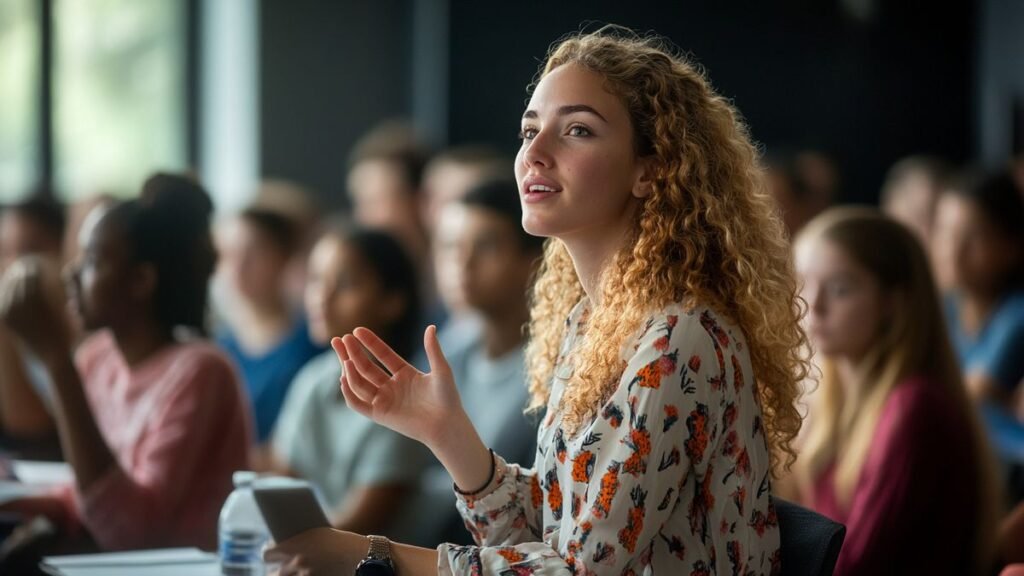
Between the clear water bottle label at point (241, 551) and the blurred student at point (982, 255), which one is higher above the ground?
the blurred student at point (982, 255)

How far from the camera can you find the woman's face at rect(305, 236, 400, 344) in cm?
312

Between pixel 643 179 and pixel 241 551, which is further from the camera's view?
pixel 241 551

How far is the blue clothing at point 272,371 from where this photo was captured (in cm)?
401

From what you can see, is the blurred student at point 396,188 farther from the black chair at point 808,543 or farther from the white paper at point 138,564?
the black chair at point 808,543

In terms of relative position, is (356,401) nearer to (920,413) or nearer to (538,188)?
(538,188)

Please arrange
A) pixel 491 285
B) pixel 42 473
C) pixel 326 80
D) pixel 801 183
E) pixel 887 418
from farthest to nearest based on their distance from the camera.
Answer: pixel 326 80
pixel 801 183
pixel 491 285
pixel 42 473
pixel 887 418

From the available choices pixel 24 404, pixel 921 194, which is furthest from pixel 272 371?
pixel 921 194

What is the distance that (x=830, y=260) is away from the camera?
7.98 ft

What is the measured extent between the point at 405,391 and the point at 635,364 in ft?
0.97

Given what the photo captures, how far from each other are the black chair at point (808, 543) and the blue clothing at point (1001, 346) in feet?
8.58

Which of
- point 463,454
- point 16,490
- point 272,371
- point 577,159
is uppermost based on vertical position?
point 577,159

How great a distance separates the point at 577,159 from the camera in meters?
1.54

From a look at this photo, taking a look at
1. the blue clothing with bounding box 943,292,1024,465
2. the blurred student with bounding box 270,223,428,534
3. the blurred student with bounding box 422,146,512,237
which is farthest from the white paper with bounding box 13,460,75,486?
the blue clothing with bounding box 943,292,1024,465

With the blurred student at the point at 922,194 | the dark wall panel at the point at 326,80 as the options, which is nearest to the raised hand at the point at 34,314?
the blurred student at the point at 922,194
